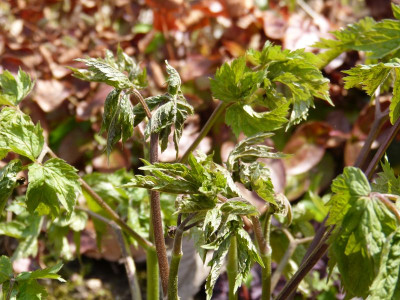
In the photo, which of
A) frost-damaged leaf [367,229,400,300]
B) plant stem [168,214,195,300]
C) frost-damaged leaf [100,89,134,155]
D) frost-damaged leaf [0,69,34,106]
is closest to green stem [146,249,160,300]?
plant stem [168,214,195,300]

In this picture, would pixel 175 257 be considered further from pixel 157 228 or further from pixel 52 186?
pixel 52 186

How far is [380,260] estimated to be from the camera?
76 centimetres

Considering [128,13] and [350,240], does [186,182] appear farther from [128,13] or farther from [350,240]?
[128,13]

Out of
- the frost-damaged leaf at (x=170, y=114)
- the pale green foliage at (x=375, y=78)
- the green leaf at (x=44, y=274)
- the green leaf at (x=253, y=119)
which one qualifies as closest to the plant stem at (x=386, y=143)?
the pale green foliage at (x=375, y=78)

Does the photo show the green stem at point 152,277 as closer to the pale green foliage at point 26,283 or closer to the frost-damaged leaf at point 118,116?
the pale green foliage at point 26,283

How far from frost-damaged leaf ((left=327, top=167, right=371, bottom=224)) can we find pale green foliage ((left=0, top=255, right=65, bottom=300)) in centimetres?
51

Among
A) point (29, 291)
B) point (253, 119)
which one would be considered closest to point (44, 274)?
point (29, 291)

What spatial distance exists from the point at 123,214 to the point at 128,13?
5.55 ft

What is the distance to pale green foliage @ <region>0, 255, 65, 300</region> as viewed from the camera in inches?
38.0

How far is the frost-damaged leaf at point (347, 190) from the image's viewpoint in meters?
0.78

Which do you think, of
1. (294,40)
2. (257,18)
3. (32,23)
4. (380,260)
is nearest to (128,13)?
(32,23)

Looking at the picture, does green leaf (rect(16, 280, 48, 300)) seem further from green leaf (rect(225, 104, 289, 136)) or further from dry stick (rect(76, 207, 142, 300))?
green leaf (rect(225, 104, 289, 136))

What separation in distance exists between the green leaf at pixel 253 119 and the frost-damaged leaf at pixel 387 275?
37cm

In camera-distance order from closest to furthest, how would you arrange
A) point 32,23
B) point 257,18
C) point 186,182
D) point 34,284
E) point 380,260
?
point 380,260
point 186,182
point 34,284
point 257,18
point 32,23
